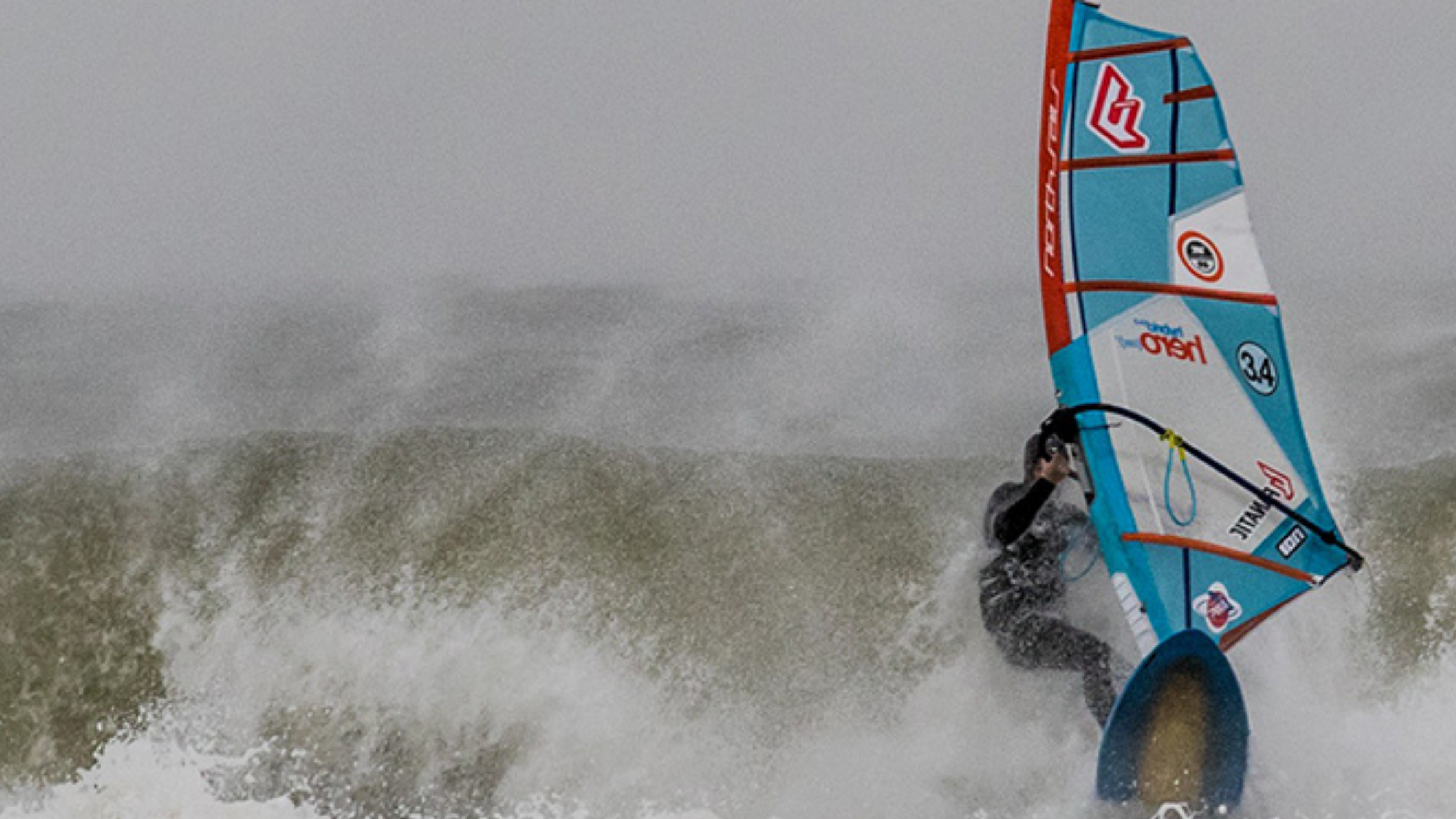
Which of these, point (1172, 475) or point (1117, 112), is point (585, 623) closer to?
point (1172, 475)

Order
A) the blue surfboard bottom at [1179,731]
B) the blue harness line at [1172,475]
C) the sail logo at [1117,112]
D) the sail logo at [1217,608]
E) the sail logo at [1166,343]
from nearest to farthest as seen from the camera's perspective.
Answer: the blue surfboard bottom at [1179,731] → the sail logo at [1217,608] → the blue harness line at [1172,475] → the sail logo at [1166,343] → the sail logo at [1117,112]

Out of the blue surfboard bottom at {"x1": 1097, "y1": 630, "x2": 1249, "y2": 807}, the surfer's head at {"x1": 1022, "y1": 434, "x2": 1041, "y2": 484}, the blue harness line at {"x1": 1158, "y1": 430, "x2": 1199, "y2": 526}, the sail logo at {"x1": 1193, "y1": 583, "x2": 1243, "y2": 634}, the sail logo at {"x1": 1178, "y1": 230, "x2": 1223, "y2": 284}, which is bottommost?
the blue surfboard bottom at {"x1": 1097, "y1": 630, "x2": 1249, "y2": 807}

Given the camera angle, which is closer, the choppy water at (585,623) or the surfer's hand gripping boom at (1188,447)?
the surfer's hand gripping boom at (1188,447)

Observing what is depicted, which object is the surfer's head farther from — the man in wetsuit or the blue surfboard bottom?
the blue surfboard bottom

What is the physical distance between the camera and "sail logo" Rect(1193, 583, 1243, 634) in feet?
30.0

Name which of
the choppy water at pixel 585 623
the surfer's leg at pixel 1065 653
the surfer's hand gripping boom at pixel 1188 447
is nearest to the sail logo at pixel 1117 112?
the surfer's hand gripping boom at pixel 1188 447

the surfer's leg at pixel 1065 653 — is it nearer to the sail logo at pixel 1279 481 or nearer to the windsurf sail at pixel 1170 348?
the windsurf sail at pixel 1170 348

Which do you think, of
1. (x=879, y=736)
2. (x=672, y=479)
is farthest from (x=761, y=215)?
(x=879, y=736)

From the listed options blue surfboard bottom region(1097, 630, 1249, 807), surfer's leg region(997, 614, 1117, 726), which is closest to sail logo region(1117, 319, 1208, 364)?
surfer's leg region(997, 614, 1117, 726)

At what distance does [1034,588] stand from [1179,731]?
1.47 metres

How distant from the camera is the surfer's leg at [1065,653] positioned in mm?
9234

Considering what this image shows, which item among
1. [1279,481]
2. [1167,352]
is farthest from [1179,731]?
[1167,352]

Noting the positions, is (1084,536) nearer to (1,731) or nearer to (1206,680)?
(1206,680)

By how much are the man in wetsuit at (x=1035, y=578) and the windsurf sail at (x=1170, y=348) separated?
299 millimetres
